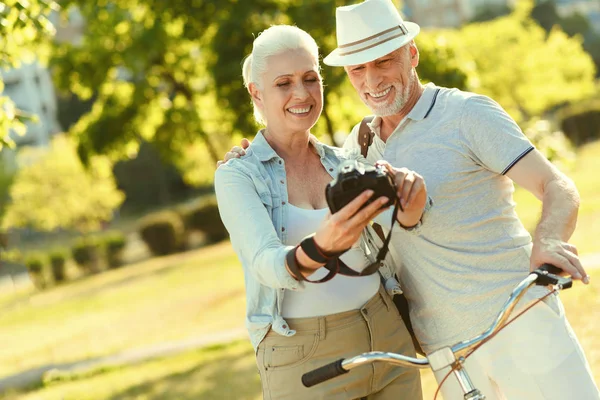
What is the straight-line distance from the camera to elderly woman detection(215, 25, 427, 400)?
302 centimetres

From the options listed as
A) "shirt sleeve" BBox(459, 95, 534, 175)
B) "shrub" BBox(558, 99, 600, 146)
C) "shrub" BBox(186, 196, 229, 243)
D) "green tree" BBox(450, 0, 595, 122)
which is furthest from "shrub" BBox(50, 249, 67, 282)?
"shirt sleeve" BBox(459, 95, 534, 175)

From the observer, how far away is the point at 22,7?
696cm

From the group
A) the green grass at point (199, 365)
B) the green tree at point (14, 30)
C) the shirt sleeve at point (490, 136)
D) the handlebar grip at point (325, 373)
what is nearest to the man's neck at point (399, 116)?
the shirt sleeve at point (490, 136)

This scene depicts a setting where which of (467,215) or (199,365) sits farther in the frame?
(199,365)

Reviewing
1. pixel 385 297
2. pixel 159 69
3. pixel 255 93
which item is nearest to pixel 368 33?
pixel 255 93

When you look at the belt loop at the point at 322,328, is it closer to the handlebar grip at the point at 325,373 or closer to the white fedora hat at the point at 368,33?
the handlebar grip at the point at 325,373

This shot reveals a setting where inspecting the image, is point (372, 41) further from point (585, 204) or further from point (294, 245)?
point (585, 204)

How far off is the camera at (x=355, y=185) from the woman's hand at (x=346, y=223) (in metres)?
0.01

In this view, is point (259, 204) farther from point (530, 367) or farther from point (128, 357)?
point (128, 357)

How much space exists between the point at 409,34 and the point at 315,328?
1.24 meters

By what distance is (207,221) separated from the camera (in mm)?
31891

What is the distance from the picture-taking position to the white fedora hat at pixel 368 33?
334 cm

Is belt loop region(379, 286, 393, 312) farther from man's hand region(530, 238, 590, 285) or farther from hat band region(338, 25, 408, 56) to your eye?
hat band region(338, 25, 408, 56)

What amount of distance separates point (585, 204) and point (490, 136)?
1854cm
